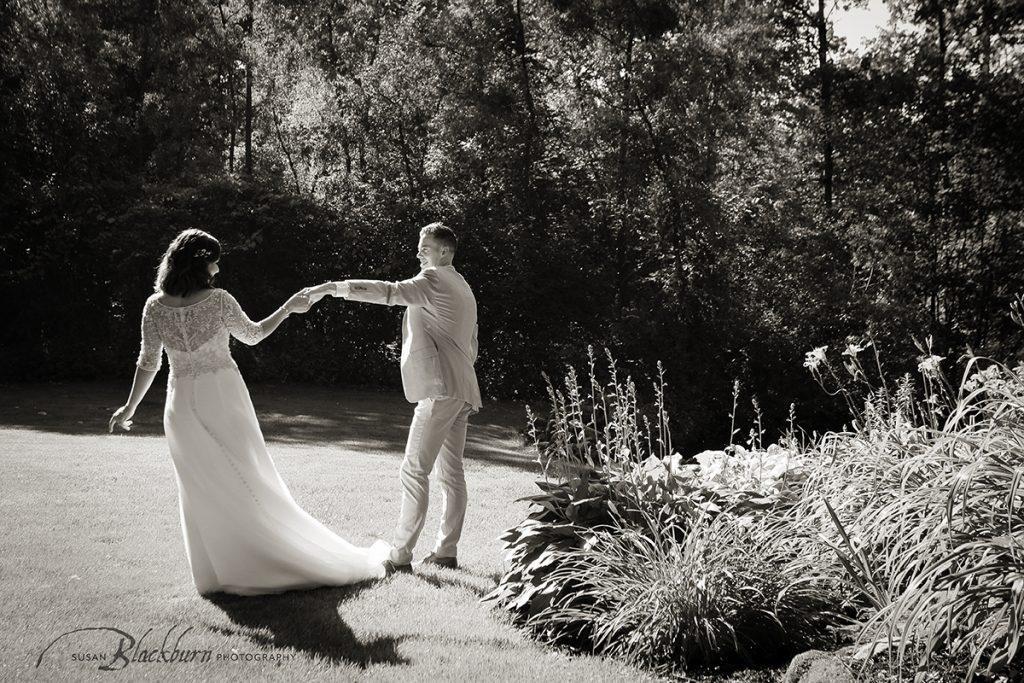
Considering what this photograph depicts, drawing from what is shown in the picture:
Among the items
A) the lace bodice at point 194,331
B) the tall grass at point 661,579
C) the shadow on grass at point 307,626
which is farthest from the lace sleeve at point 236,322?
the tall grass at point 661,579

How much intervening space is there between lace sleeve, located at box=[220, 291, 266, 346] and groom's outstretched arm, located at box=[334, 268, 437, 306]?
534 millimetres

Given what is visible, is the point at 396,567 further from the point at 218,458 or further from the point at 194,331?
the point at 194,331

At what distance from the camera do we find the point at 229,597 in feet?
17.1

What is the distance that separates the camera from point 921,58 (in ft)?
51.1

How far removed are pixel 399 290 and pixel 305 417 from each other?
8424 mm

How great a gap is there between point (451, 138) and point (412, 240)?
2184 mm

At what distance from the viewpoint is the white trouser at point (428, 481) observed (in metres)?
5.98

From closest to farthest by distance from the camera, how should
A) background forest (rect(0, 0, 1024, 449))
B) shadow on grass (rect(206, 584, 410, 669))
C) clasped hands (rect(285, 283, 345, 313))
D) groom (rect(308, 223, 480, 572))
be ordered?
shadow on grass (rect(206, 584, 410, 669)), clasped hands (rect(285, 283, 345, 313)), groom (rect(308, 223, 480, 572)), background forest (rect(0, 0, 1024, 449))

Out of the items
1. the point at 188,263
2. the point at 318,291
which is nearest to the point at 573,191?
the point at 318,291

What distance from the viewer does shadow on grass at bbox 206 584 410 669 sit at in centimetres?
437

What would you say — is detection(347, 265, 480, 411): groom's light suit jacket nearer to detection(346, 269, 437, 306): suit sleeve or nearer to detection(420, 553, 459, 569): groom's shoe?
detection(346, 269, 437, 306): suit sleeve

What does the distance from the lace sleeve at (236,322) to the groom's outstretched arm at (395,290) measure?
0.53 m

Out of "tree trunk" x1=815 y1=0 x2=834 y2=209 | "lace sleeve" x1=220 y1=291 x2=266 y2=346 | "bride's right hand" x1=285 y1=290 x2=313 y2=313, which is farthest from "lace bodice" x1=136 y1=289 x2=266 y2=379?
"tree trunk" x1=815 y1=0 x2=834 y2=209

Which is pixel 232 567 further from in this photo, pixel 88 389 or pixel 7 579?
pixel 88 389
